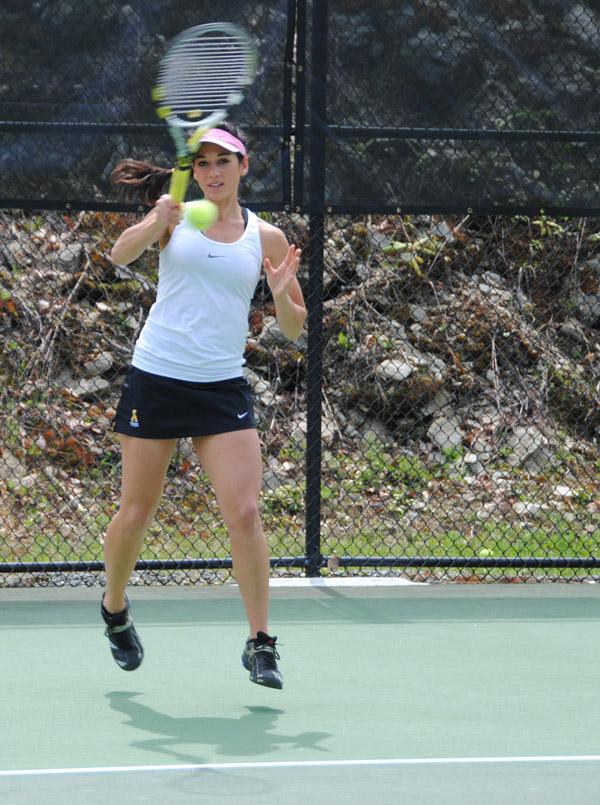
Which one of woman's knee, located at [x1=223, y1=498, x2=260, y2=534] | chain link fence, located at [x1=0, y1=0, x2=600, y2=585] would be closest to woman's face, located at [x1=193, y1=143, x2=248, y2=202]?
woman's knee, located at [x1=223, y1=498, x2=260, y2=534]

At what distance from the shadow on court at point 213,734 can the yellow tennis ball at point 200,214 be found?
141 cm

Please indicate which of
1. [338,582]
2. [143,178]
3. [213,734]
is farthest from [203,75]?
[338,582]

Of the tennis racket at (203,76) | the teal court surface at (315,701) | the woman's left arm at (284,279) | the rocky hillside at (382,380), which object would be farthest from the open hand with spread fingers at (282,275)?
the rocky hillside at (382,380)

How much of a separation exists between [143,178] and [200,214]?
2.17ft

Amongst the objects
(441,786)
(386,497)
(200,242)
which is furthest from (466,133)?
(441,786)

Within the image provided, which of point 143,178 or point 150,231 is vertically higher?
point 143,178

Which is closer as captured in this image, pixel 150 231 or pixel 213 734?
pixel 213 734

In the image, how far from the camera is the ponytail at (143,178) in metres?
5.03

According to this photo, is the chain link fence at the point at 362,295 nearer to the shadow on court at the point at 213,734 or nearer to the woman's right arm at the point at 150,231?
the woman's right arm at the point at 150,231

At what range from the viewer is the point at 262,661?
180 inches

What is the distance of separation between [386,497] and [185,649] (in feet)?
12.9

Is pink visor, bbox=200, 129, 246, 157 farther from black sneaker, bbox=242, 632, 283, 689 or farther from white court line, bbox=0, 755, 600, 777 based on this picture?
white court line, bbox=0, 755, 600, 777

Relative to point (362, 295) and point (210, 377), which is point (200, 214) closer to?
point (210, 377)

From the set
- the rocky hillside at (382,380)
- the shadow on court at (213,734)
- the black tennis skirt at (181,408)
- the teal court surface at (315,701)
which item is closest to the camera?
the teal court surface at (315,701)
